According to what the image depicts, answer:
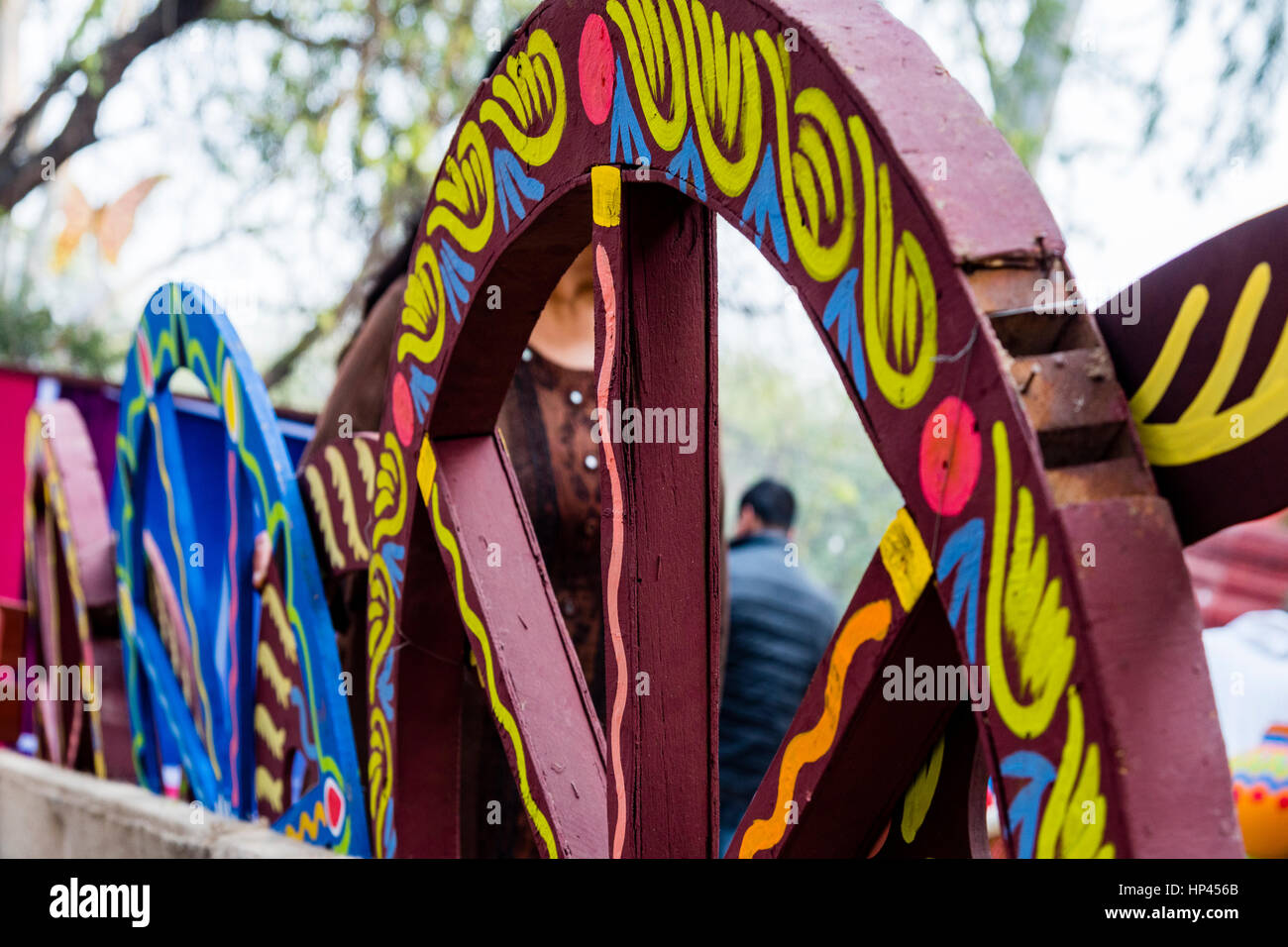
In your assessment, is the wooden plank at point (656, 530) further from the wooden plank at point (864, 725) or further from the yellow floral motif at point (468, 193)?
the yellow floral motif at point (468, 193)

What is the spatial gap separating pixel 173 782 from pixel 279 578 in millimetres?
733

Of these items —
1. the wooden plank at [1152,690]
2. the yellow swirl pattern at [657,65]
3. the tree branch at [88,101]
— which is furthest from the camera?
the tree branch at [88,101]

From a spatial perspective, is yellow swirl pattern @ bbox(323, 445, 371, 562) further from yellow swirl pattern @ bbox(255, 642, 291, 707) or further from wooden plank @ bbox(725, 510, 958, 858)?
wooden plank @ bbox(725, 510, 958, 858)

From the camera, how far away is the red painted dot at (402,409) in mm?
1837

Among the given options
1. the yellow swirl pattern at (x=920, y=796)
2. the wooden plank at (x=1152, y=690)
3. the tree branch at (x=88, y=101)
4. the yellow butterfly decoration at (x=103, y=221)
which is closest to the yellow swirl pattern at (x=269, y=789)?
the yellow swirl pattern at (x=920, y=796)

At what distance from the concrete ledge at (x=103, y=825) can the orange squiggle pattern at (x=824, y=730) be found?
38.4 inches

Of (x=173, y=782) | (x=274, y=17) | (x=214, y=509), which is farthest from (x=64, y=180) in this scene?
(x=173, y=782)

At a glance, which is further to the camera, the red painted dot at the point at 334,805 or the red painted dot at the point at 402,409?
the red painted dot at the point at 334,805

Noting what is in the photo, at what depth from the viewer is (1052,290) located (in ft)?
3.24

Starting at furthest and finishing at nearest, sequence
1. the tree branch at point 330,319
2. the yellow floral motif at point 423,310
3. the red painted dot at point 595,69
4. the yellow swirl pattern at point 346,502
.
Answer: the tree branch at point 330,319 → the yellow swirl pattern at point 346,502 → the yellow floral motif at point 423,310 → the red painted dot at point 595,69

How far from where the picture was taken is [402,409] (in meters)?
1.86

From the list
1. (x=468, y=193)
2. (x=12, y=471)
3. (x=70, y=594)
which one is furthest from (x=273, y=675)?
(x=12, y=471)

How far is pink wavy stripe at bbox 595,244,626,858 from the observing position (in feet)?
4.51

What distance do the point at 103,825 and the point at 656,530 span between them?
5.85 feet
